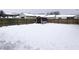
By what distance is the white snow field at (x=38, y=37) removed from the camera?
286cm

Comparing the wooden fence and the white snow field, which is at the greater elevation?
the wooden fence

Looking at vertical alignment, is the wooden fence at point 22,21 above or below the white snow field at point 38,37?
above

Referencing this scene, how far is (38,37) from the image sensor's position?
287 cm

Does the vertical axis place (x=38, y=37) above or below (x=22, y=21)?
below

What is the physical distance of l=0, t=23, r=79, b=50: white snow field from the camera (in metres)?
2.86

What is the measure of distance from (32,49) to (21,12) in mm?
396
